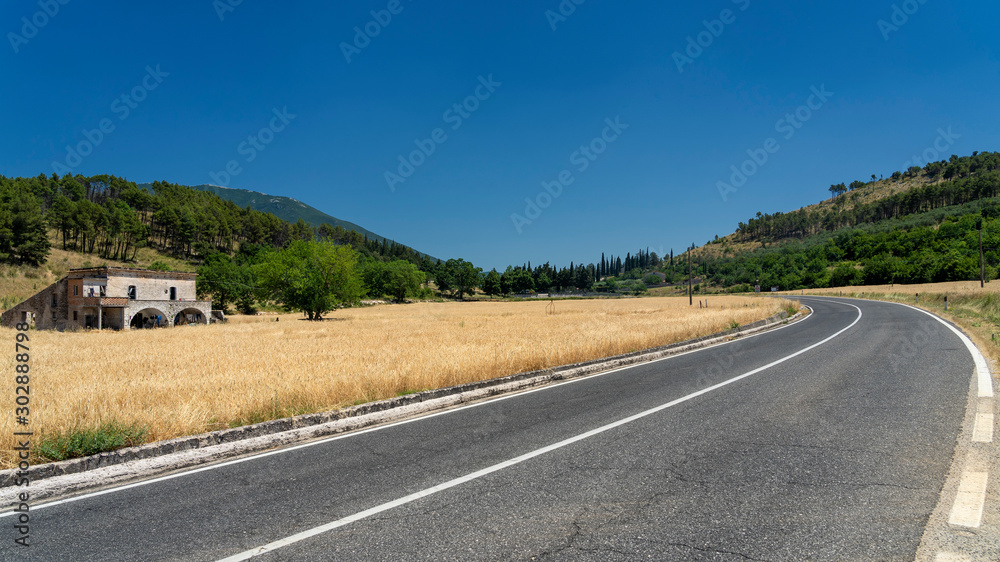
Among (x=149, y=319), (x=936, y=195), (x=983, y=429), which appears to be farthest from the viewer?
(x=936, y=195)

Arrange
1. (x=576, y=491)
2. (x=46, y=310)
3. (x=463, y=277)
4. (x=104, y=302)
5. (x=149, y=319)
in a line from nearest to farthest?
(x=576, y=491)
(x=104, y=302)
(x=46, y=310)
(x=149, y=319)
(x=463, y=277)

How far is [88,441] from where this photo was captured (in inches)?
224

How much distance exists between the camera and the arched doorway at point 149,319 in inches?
1905

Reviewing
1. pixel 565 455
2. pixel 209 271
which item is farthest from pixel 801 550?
pixel 209 271

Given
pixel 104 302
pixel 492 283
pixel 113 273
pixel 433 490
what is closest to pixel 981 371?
pixel 433 490

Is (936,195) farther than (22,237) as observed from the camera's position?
Yes

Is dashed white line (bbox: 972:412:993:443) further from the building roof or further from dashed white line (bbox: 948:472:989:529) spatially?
the building roof

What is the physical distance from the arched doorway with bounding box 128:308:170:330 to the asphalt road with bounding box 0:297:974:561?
5234cm

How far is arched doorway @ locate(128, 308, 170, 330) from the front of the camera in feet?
159

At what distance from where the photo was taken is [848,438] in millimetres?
5848

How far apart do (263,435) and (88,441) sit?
184 cm

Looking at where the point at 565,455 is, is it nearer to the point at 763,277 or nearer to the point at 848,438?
the point at 848,438

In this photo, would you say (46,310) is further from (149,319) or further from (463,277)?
(463,277)

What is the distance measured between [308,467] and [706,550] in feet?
13.3
